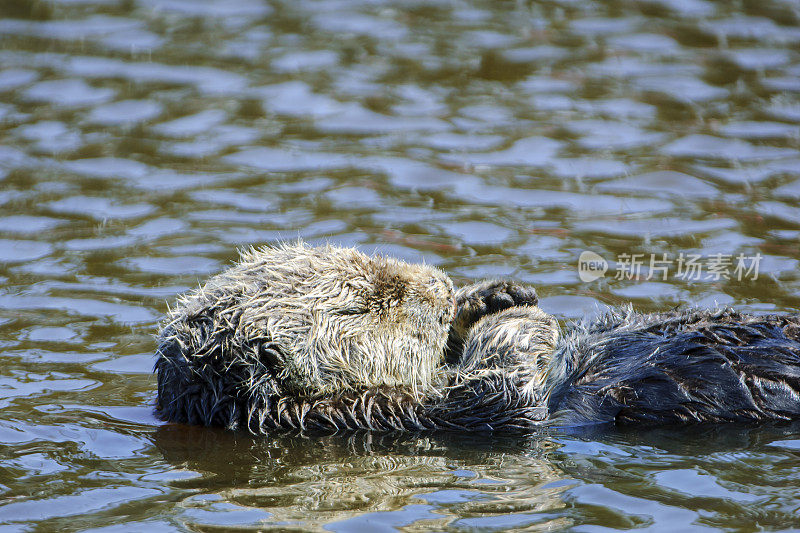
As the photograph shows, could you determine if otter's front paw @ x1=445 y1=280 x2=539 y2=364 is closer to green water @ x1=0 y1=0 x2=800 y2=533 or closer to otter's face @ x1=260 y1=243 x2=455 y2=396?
otter's face @ x1=260 y1=243 x2=455 y2=396

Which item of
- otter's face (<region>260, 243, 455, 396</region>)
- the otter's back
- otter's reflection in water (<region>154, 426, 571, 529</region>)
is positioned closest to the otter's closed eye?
otter's face (<region>260, 243, 455, 396</region>)

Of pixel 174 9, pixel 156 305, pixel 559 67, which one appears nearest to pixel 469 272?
pixel 156 305

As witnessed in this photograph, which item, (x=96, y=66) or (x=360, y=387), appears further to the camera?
(x=96, y=66)

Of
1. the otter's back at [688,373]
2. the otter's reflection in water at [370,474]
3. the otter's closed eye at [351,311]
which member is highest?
the otter's closed eye at [351,311]

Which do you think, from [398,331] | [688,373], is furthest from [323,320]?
[688,373]

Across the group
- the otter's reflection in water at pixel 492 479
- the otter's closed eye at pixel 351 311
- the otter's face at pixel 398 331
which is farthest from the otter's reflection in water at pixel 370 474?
the otter's closed eye at pixel 351 311

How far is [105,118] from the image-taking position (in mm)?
9273

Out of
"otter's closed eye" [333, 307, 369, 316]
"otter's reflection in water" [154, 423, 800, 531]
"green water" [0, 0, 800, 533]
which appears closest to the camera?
"otter's reflection in water" [154, 423, 800, 531]

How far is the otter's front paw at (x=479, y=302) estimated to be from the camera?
5.07 m

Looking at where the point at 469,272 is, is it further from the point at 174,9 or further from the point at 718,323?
the point at 174,9

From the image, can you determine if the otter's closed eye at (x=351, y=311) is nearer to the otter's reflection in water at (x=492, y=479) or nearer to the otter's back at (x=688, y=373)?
the otter's reflection in water at (x=492, y=479)

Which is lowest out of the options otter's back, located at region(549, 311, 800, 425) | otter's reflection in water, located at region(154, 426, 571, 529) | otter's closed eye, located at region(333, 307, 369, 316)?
otter's reflection in water, located at region(154, 426, 571, 529)

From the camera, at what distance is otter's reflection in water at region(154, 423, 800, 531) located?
151 inches

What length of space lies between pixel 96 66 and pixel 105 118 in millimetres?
1377
